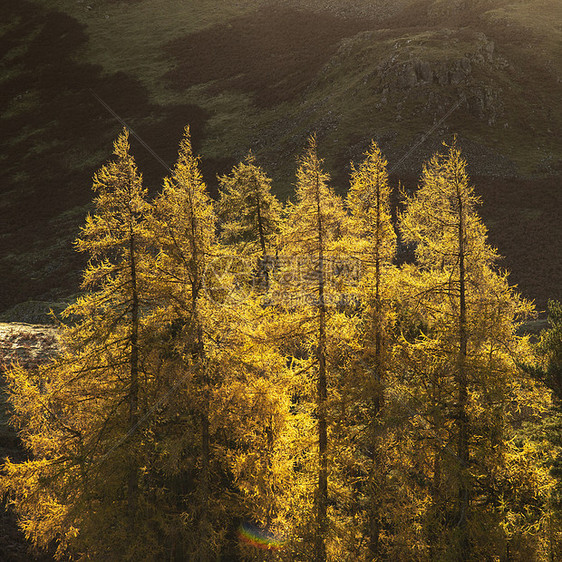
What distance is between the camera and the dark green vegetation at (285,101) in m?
46.7

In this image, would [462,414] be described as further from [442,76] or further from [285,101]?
[285,101]

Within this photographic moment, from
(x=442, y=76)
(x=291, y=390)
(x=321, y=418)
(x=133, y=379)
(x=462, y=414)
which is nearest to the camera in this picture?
(x=133, y=379)

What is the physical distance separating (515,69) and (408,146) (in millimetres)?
29574

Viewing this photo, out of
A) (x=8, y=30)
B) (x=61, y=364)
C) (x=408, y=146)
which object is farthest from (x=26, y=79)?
(x=61, y=364)

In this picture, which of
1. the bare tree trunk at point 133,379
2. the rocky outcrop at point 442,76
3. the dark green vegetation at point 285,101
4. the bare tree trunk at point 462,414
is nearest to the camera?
the bare tree trunk at point 133,379

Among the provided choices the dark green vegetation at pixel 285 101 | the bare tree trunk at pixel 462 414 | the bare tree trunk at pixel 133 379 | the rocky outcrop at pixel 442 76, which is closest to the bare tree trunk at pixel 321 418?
the bare tree trunk at pixel 462 414

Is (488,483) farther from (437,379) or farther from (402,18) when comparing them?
(402,18)

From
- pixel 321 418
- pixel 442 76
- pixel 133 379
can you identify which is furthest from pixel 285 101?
pixel 133 379

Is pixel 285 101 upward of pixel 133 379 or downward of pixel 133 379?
upward

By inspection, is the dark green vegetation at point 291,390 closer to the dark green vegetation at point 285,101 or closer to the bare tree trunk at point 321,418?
the bare tree trunk at point 321,418

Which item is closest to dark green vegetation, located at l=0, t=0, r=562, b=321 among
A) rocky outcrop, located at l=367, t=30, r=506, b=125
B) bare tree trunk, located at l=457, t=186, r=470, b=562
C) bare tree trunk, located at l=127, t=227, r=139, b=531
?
rocky outcrop, located at l=367, t=30, r=506, b=125

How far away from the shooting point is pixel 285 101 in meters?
75.7

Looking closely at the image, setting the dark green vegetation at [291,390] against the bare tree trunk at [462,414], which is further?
the bare tree trunk at [462,414]

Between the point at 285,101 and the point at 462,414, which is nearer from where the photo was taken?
the point at 462,414
